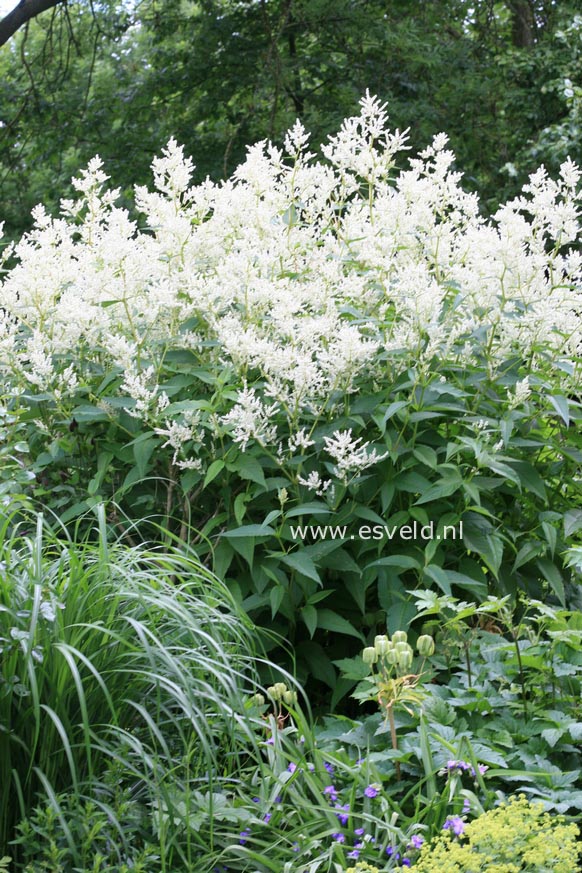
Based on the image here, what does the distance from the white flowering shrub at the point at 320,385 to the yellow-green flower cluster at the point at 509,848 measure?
3.61 ft

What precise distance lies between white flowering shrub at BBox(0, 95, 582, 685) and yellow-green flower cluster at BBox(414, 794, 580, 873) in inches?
43.4

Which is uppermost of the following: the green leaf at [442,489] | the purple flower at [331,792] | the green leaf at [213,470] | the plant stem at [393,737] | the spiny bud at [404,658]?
the green leaf at [213,470]

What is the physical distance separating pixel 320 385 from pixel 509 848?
180 centimetres

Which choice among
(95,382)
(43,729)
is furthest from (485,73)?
(43,729)

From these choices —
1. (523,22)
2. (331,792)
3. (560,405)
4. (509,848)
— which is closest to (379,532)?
(560,405)

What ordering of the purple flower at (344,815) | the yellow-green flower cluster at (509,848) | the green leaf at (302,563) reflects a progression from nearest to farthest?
the yellow-green flower cluster at (509,848), the purple flower at (344,815), the green leaf at (302,563)

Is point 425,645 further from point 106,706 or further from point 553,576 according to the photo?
point 553,576

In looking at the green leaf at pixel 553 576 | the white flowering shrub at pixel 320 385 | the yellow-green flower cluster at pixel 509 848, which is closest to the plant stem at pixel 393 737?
the yellow-green flower cluster at pixel 509 848

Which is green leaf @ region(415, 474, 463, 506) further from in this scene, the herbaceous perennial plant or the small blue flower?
the small blue flower

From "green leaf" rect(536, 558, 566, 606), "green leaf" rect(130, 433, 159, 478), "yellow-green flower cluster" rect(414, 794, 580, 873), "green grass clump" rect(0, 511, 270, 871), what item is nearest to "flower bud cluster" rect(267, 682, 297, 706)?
A: "green grass clump" rect(0, 511, 270, 871)

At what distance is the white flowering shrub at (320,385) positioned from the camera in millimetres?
3453

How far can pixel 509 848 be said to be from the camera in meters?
2.16

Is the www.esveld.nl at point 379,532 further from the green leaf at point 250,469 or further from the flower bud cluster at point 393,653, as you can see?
the flower bud cluster at point 393,653

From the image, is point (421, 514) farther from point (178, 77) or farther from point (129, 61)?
point (129, 61)
